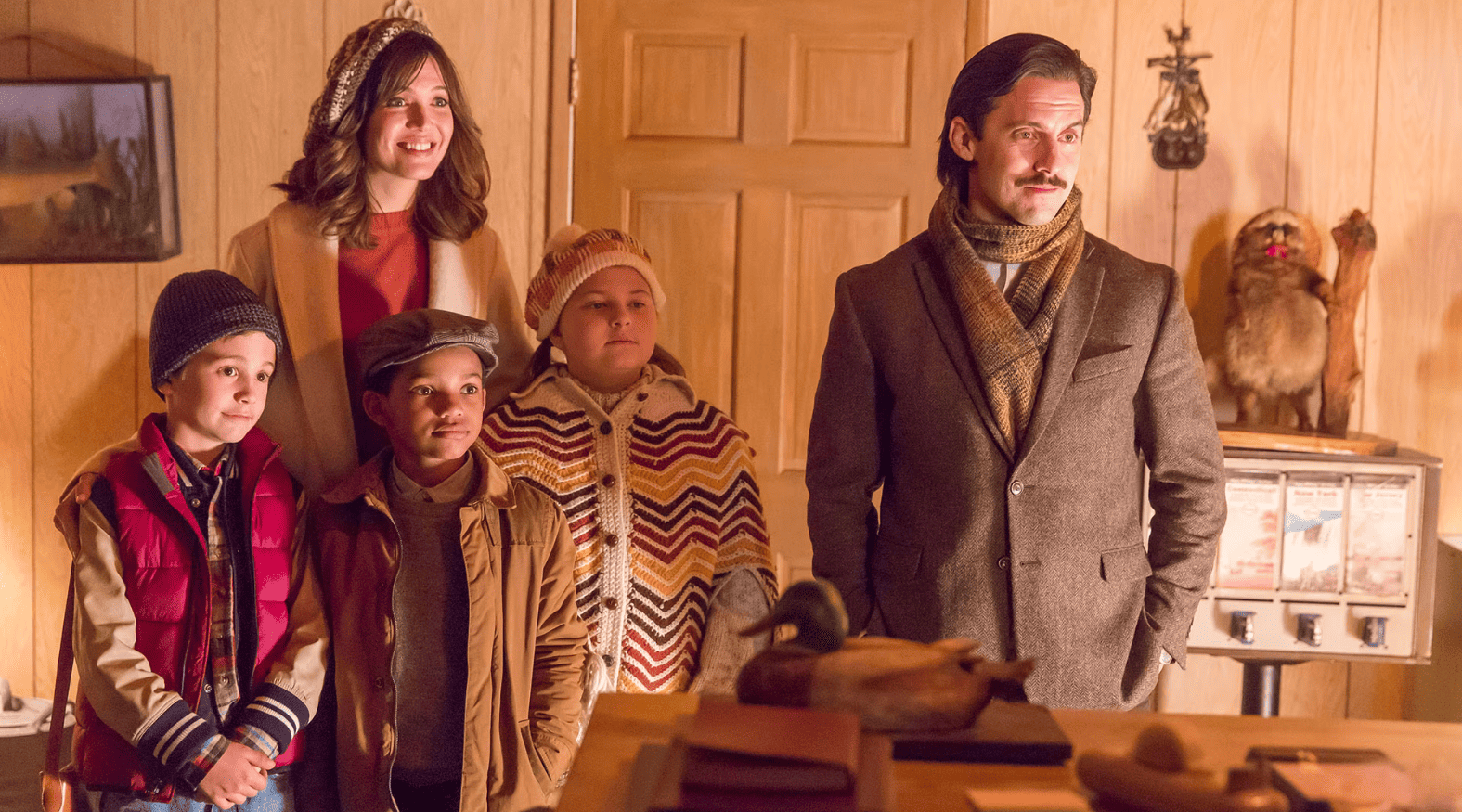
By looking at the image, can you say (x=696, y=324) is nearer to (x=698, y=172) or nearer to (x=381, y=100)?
(x=698, y=172)

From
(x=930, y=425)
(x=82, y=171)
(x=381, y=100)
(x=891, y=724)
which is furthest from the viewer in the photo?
(x=82, y=171)

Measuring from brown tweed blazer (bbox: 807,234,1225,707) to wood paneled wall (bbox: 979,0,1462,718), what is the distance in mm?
1213

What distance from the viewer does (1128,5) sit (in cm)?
279

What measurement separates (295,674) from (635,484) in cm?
55

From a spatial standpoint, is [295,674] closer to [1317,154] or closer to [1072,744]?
[1072,744]

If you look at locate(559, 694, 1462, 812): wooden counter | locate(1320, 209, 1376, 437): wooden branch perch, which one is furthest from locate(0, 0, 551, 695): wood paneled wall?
locate(559, 694, 1462, 812): wooden counter

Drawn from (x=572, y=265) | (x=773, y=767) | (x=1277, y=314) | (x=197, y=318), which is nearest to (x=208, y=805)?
(x=197, y=318)

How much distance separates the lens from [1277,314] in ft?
8.57

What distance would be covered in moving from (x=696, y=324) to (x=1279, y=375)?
1336 mm

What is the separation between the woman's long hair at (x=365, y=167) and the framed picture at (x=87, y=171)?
42.5 inches

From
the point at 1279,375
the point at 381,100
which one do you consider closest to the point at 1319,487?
the point at 1279,375

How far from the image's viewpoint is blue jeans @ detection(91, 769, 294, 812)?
1.61 m

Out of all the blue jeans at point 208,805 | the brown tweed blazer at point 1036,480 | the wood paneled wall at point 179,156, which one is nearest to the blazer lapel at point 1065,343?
the brown tweed blazer at point 1036,480

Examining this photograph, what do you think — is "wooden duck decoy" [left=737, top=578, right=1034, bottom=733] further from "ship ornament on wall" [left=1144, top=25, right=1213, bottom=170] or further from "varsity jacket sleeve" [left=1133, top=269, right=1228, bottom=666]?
"ship ornament on wall" [left=1144, top=25, right=1213, bottom=170]
